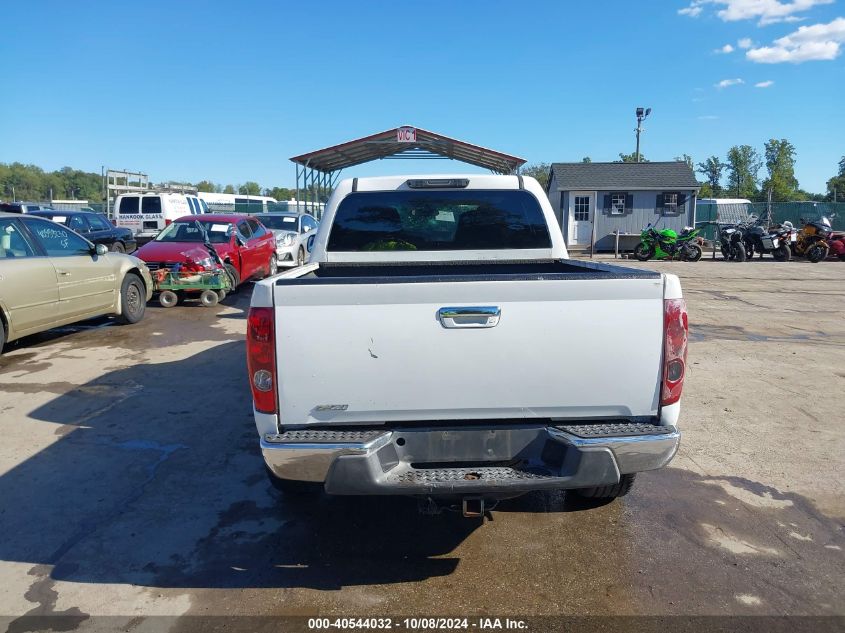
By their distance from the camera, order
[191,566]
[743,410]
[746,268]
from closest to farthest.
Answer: [191,566]
[743,410]
[746,268]

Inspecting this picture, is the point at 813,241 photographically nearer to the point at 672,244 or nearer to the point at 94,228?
the point at 672,244

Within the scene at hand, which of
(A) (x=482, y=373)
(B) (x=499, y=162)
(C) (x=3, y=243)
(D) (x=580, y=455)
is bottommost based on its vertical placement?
(D) (x=580, y=455)

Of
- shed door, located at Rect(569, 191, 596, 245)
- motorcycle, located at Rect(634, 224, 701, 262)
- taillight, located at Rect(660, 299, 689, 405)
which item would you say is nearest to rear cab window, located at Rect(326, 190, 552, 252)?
taillight, located at Rect(660, 299, 689, 405)

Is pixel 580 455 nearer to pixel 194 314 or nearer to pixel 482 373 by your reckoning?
pixel 482 373

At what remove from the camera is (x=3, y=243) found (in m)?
7.70

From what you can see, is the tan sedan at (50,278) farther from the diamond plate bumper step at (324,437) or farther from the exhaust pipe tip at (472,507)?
the exhaust pipe tip at (472,507)

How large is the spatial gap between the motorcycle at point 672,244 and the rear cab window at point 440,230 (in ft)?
64.3

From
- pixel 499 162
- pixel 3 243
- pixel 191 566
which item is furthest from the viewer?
pixel 499 162

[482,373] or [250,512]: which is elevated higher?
[482,373]

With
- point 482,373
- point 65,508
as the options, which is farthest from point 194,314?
point 482,373

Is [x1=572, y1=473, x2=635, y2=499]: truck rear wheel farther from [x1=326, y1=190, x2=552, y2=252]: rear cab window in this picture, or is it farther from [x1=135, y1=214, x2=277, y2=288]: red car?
[x1=135, y1=214, x2=277, y2=288]: red car

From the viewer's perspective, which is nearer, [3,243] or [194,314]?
[3,243]

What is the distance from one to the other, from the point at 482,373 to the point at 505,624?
1.19 meters

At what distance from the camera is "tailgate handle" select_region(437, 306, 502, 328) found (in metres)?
2.96
